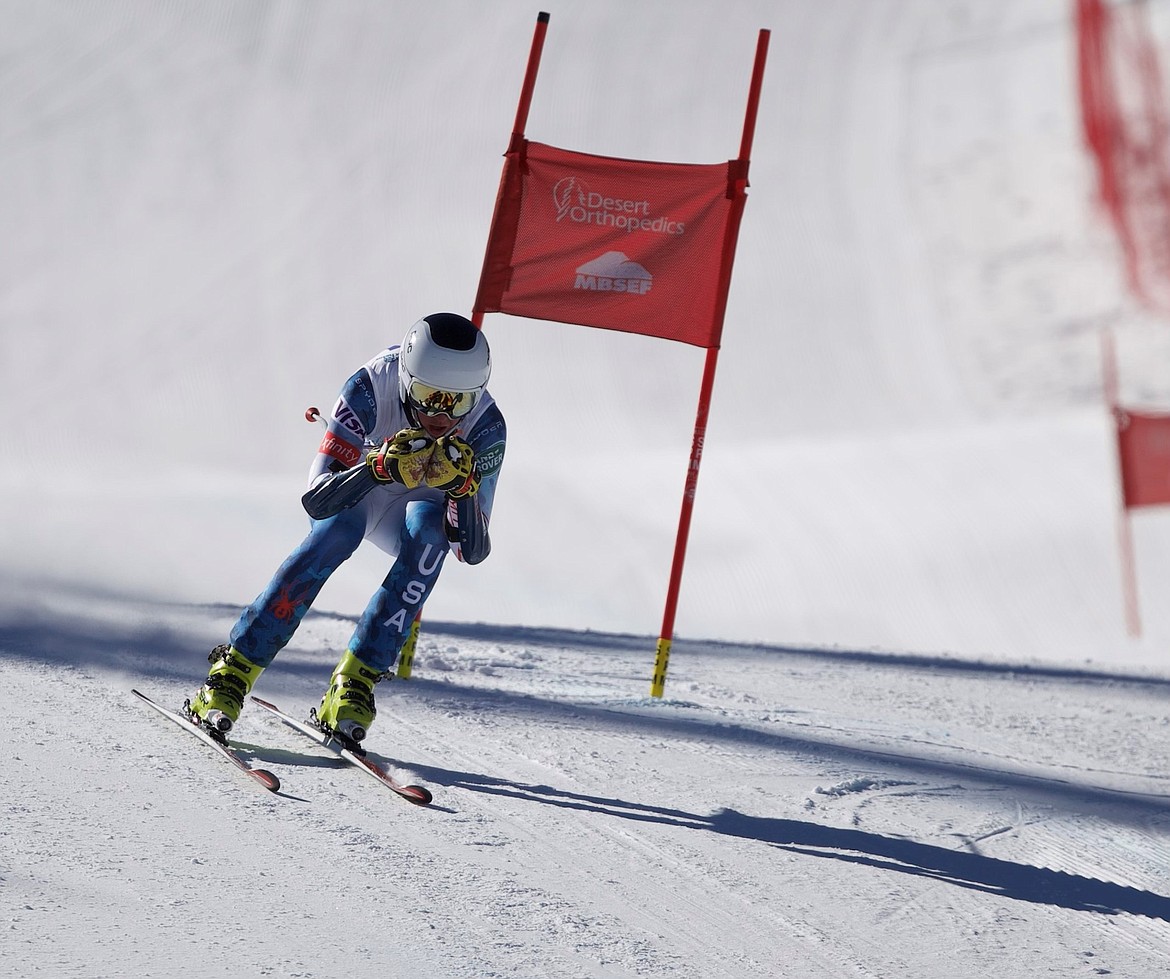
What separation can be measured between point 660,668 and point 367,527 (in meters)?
1.74

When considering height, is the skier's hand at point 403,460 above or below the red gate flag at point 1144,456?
below

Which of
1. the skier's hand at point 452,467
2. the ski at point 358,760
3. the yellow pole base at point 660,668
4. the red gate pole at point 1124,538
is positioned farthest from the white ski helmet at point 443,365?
the red gate pole at point 1124,538

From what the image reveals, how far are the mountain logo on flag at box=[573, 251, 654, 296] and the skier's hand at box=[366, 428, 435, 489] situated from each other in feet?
6.48

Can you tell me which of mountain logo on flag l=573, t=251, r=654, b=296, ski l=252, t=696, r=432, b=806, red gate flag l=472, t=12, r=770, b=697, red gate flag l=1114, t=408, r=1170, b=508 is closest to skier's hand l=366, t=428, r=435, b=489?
ski l=252, t=696, r=432, b=806

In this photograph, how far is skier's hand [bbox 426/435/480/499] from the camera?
376 cm

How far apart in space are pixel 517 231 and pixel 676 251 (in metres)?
0.66

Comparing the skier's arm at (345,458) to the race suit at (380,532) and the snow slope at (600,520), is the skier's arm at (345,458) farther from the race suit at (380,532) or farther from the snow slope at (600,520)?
the snow slope at (600,520)

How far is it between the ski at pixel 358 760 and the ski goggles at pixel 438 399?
100 cm

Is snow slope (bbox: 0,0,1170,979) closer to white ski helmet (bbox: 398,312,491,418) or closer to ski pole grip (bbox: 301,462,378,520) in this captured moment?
ski pole grip (bbox: 301,462,378,520)

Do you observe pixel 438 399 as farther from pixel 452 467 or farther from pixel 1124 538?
pixel 1124 538

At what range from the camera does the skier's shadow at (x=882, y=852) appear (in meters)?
3.35

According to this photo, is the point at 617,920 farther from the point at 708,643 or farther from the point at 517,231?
the point at 708,643

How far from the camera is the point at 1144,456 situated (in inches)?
413

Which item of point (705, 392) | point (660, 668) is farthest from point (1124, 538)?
point (660, 668)
